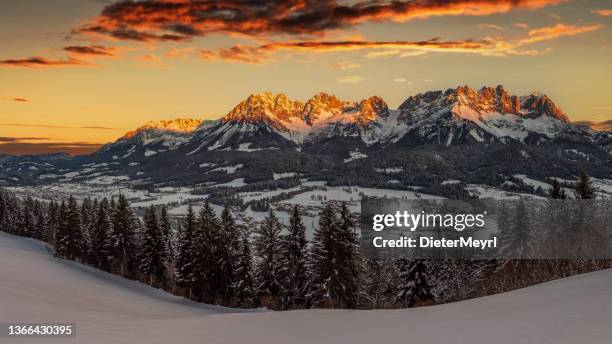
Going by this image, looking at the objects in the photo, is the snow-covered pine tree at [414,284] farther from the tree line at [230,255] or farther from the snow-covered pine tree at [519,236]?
the snow-covered pine tree at [519,236]

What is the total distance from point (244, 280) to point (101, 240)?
27990 mm

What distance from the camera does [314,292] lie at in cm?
4269

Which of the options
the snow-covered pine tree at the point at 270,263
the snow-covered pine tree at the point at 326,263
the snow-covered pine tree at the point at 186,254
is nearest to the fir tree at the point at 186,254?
the snow-covered pine tree at the point at 186,254

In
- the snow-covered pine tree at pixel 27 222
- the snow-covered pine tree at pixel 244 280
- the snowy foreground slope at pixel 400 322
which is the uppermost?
the snowy foreground slope at pixel 400 322

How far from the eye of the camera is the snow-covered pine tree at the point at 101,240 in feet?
215

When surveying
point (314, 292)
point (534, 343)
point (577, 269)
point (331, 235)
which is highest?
point (534, 343)

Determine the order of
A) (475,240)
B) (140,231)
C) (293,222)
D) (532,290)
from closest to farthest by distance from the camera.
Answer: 1. (532,290)
2. (293,222)
3. (475,240)
4. (140,231)

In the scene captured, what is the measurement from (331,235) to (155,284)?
2636 centimetres

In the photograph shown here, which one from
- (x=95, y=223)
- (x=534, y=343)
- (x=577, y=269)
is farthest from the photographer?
(x=95, y=223)

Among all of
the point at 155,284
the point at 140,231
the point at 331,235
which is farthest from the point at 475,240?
the point at 140,231

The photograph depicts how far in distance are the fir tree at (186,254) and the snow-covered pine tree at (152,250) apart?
4390 millimetres

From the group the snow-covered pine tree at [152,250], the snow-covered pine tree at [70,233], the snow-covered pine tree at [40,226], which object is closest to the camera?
the snow-covered pine tree at [152,250]

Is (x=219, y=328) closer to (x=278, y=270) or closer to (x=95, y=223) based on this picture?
(x=278, y=270)

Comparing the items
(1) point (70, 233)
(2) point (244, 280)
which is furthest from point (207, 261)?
(1) point (70, 233)
